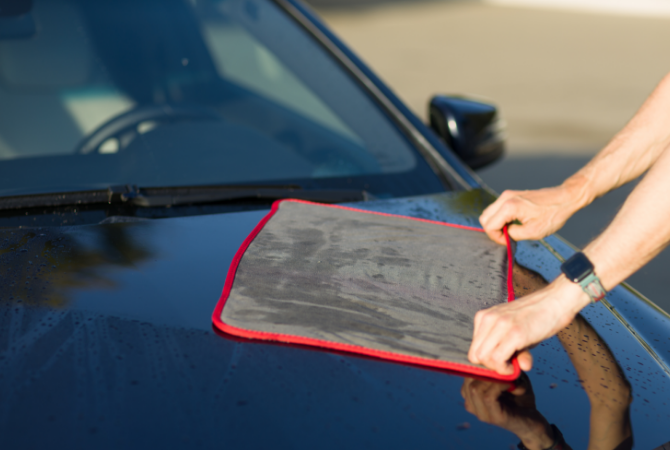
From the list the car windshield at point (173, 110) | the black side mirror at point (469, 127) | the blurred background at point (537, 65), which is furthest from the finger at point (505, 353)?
the blurred background at point (537, 65)

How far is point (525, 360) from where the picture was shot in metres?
0.96

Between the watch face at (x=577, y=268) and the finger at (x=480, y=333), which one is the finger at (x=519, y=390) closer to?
the finger at (x=480, y=333)

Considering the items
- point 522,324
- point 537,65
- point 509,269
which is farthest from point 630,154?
point 537,65

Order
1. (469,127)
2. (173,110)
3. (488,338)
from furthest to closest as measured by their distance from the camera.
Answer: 1. (469,127)
2. (173,110)
3. (488,338)

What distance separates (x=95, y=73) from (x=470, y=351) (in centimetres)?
143

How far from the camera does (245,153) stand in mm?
1709

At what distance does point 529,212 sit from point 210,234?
2.37ft

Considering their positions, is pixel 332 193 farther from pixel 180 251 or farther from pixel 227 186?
pixel 180 251

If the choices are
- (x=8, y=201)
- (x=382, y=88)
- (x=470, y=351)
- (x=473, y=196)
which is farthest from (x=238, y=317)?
(x=382, y=88)

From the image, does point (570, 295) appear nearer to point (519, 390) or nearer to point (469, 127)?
point (519, 390)

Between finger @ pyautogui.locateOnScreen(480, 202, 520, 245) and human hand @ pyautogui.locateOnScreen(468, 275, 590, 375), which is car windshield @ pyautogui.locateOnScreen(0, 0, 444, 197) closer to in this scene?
finger @ pyautogui.locateOnScreen(480, 202, 520, 245)

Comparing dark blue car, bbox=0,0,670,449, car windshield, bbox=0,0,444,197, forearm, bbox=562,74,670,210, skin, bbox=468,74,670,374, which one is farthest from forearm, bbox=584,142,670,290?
car windshield, bbox=0,0,444,197

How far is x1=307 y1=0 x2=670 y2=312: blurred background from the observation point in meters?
4.89

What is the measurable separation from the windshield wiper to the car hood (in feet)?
0.69
